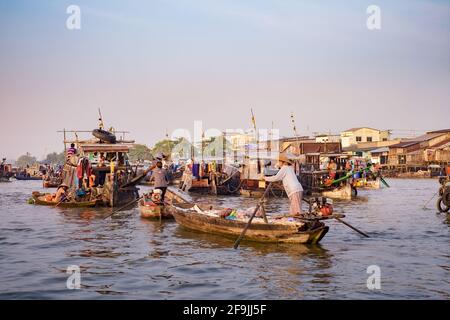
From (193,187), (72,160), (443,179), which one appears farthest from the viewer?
(193,187)

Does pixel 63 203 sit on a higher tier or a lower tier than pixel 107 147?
lower

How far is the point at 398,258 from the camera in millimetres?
10891

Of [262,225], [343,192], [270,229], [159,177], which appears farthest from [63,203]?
[343,192]

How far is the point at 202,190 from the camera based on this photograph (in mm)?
31484

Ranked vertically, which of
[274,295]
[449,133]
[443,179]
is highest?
[449,133]

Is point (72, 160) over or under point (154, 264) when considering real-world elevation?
over

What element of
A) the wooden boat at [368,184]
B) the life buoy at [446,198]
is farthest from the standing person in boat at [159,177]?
the wooden boat at [368,184]

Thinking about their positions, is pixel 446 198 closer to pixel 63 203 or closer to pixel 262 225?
pixel 262 225

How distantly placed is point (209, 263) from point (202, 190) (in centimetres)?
2114

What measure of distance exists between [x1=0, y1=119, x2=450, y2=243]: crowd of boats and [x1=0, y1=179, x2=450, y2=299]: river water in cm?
45
